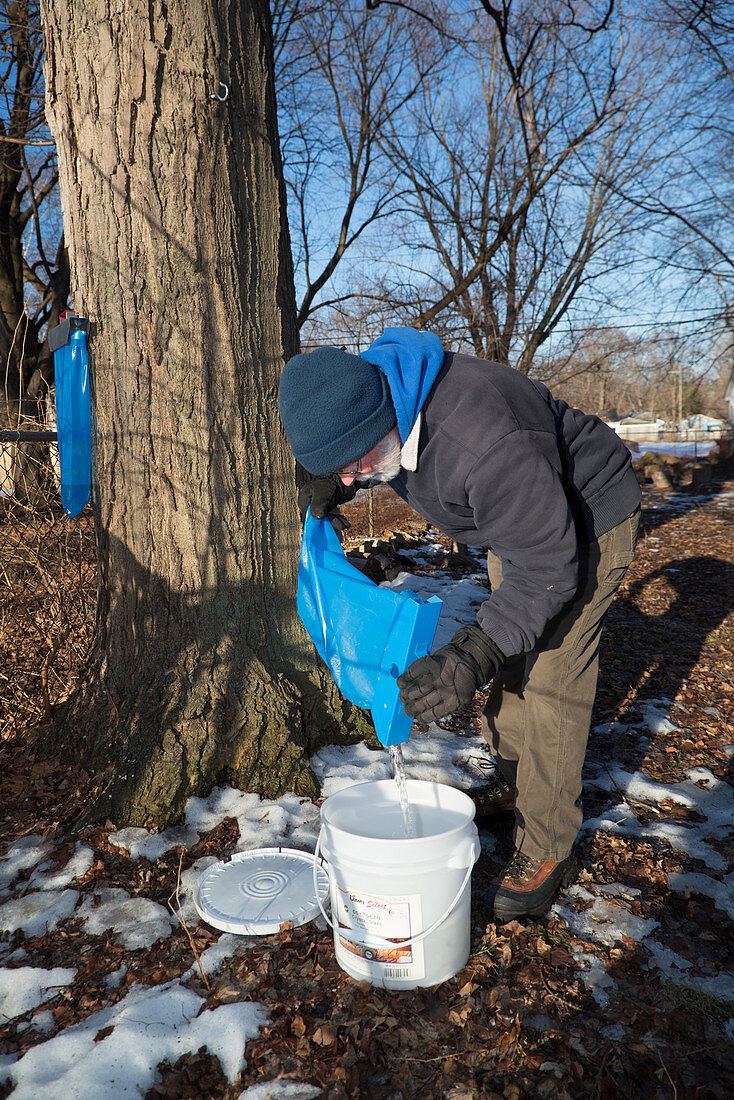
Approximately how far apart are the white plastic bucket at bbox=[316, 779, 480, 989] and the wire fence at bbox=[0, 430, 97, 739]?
2076 millimetres

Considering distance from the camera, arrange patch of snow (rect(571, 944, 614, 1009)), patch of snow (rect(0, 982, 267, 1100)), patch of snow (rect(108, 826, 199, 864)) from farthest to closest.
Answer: patch of snow (rect(108, 826, 199, 864)), patch of snow (rect(571, 944, 614, 1009)), patch of snow (rect(0, 982, 267, 1100))

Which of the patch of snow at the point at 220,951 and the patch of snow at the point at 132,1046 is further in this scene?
the patch of snow at the point at 220,951

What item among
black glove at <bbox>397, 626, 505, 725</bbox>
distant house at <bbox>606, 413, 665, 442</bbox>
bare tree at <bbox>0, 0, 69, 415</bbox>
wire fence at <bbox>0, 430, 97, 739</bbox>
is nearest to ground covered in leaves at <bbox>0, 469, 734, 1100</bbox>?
wire fence at <bbox>0, 430, 97, 739</bbox>

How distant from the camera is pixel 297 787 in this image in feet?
8.79

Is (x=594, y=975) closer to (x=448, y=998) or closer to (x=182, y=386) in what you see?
(x=448, y=998)

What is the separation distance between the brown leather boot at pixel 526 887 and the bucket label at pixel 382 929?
0.41 metres

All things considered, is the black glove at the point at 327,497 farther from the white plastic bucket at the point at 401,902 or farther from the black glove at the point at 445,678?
the white plastic bucket at the point at 401,902

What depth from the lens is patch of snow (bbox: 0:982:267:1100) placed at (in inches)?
59.4

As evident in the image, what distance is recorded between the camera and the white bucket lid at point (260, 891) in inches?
79.3

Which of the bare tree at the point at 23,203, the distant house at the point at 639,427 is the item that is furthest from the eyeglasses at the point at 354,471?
the distant house at the point at 639,427

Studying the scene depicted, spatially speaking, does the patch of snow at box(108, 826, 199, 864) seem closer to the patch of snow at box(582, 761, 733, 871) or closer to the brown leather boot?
the brown leather boot

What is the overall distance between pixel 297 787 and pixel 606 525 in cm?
158

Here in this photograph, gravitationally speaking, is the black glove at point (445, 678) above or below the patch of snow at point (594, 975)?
above

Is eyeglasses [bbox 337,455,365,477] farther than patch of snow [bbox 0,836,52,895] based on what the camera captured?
No
